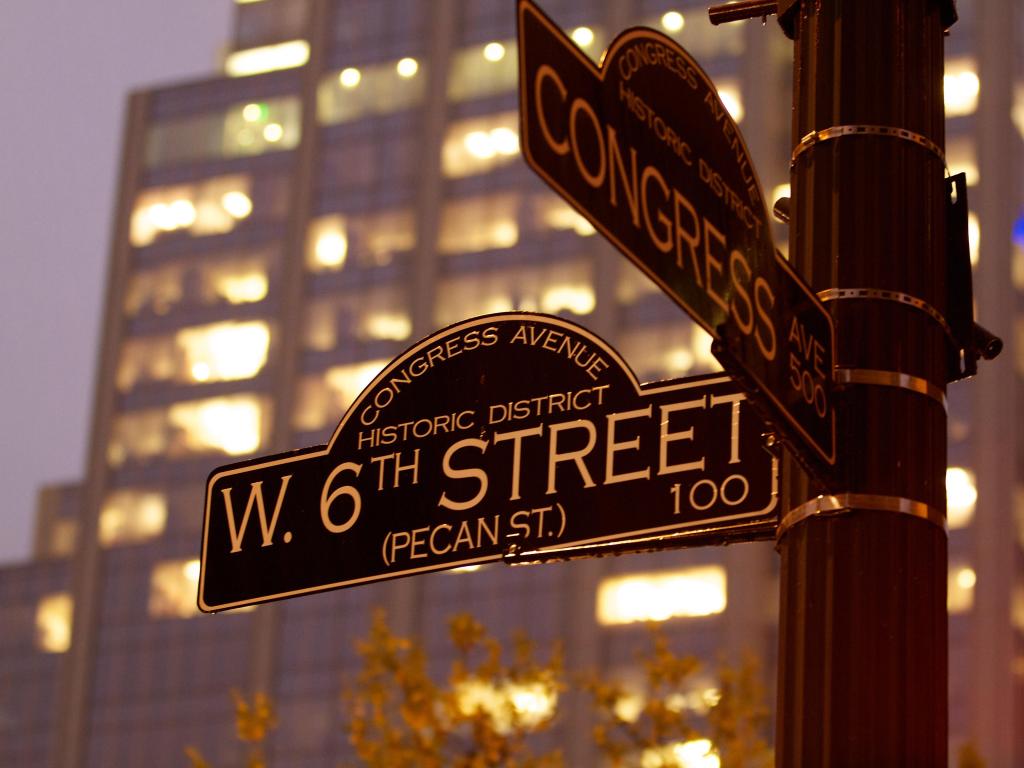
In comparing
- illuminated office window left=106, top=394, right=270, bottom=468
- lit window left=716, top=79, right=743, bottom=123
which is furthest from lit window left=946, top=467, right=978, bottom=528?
illuminated office window left=106, top=394, right=270, bottom=468

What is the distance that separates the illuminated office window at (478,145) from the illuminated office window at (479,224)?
5.59 ft

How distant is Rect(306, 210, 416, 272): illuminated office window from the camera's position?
354 feet

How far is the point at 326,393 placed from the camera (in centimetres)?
10619

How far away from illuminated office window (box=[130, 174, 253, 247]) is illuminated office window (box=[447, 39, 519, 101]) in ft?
36.7

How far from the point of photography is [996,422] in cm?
9212

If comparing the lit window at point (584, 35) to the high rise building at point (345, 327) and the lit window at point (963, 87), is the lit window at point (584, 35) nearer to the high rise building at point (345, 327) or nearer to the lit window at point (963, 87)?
the high rise building at point (345, 327)

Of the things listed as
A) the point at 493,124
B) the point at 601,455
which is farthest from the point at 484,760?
the point at 493,124

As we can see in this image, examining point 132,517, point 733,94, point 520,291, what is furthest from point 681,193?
point 132,517

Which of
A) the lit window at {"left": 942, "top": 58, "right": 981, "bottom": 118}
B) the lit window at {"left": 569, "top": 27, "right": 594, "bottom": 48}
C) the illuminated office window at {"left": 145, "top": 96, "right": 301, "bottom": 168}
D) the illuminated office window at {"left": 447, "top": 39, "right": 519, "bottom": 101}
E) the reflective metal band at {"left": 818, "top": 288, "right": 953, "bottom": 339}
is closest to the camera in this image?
the reflective metal band at {"left": 818, "top": 288, "right": 953, "bottom": 339}

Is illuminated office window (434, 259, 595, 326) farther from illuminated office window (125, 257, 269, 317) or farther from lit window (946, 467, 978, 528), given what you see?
lit window (946, 467, 978, 528)

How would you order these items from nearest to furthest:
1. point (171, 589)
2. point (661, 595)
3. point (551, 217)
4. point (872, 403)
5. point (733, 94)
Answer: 1. point (872, 403)
2. point (661, 595)
3. point (733, 94)
4. point (551, 217)
5. point (171, 589)

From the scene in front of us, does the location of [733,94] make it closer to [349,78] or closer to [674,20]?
[674,20]

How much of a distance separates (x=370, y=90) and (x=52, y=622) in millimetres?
30283

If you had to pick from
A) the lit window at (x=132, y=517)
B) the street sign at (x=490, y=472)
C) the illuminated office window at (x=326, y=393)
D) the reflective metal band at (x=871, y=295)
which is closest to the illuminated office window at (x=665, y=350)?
the illuminated office window at (x=326, y=393)
